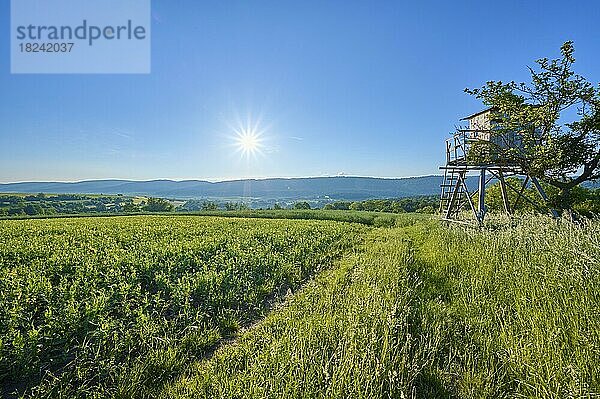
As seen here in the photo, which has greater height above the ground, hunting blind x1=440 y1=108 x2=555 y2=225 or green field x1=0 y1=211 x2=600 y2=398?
hunting blind x1=440 y1=108 x2=555 y2=225

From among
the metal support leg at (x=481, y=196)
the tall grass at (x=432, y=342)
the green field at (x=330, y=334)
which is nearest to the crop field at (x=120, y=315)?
the green field at (x=330, y=334)

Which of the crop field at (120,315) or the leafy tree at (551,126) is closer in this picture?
the crop field at (120,315)

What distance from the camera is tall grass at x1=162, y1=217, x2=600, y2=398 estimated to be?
11.2ft

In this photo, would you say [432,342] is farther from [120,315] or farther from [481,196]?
[481,196]

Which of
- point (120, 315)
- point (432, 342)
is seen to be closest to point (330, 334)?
point (432, 342)

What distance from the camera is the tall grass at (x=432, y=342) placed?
11.2 feet

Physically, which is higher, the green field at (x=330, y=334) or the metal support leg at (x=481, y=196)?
the metal support leg at (x=481, y=196)

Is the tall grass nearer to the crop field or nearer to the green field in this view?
the green field

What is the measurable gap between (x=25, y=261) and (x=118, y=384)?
30.8 feet

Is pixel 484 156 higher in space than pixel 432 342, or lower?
higher

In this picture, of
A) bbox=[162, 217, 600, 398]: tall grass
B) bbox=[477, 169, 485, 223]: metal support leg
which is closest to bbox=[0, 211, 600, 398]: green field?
bbox=[162, 217, 600, 398]: tall grass

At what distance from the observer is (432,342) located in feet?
14.8

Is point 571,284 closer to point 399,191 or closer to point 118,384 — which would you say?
point 118,384

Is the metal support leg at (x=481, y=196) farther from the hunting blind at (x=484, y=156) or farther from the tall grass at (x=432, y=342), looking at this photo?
the tall grass at (x=432, y=342)
